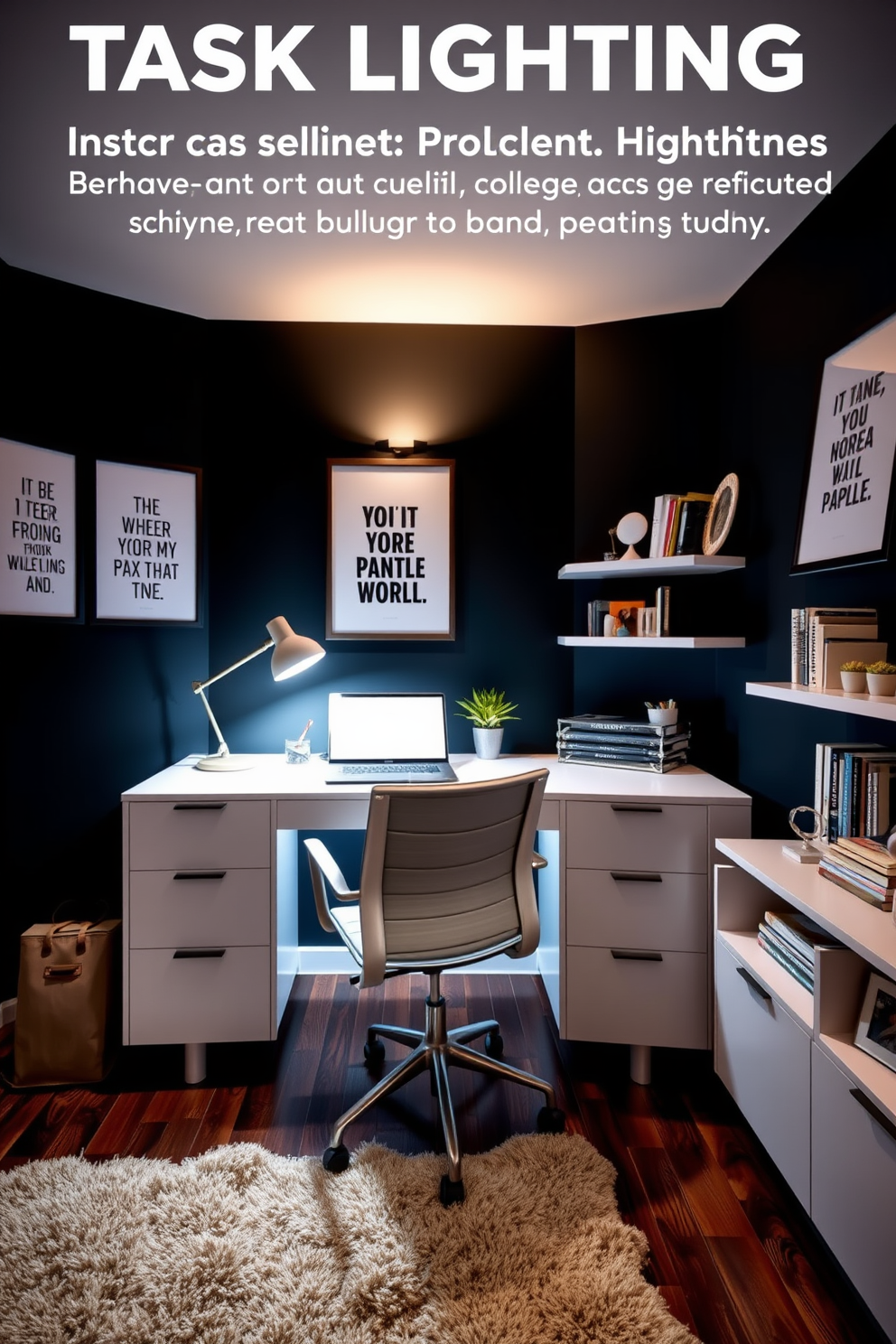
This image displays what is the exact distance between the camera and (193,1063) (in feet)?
7.43

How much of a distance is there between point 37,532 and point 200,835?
1191mm

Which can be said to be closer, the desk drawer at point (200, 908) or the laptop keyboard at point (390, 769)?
the desk drawer at point (200, 908)

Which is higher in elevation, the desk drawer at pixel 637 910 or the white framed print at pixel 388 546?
A: the white framed print at pixel 388 546

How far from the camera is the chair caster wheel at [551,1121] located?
2020 mm

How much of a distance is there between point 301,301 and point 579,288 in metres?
1.00

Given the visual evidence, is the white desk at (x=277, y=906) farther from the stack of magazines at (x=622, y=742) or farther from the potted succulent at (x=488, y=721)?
the potted succulent at (x=488, y=721)

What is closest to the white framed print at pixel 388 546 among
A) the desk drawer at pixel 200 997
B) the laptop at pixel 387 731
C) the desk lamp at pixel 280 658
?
the laptop at pixel 387 731

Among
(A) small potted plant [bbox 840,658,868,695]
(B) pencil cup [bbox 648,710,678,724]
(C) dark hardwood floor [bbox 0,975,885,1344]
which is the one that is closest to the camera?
(C) dark hardwood floor [bbox 0,975,885,1344]

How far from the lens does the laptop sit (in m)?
2.72

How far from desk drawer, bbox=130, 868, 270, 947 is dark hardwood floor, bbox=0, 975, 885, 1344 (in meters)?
0.45

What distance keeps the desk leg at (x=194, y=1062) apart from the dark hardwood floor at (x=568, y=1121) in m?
0.04

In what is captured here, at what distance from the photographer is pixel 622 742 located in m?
2.61

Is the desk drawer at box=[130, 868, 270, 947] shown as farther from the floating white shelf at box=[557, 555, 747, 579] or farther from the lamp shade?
the floating white shelf at box=[557, 555, 747, 579]

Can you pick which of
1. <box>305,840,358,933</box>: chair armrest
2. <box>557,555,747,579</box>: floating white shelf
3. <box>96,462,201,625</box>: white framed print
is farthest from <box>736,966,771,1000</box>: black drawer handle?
<box>96,462,201,625</box>: white framed print
